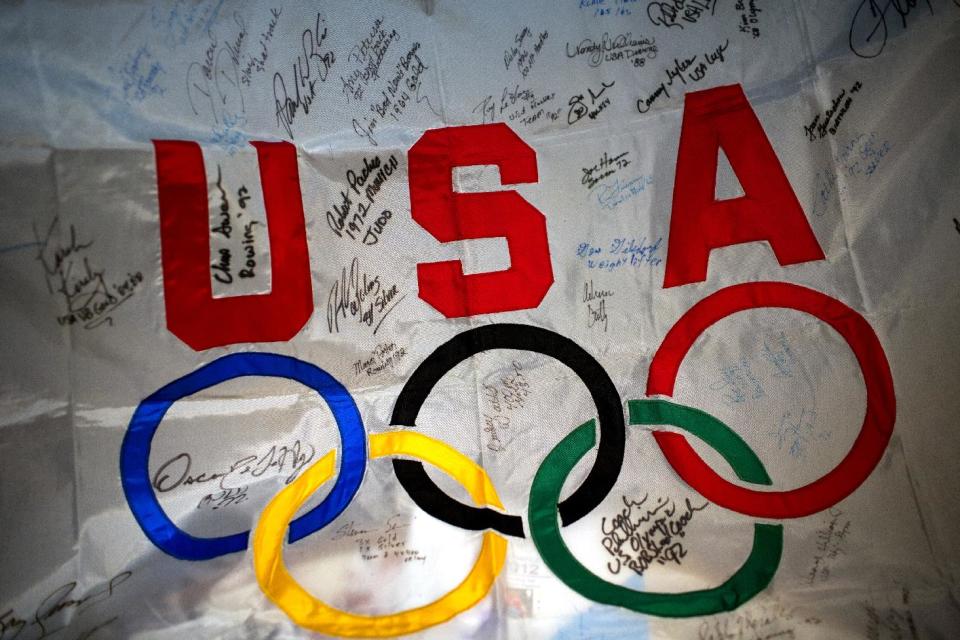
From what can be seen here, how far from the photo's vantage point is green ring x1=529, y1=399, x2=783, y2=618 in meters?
1.03

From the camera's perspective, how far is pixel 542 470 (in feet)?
3.46

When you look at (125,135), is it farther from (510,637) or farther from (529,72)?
(510,637)

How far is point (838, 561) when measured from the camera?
1037mm

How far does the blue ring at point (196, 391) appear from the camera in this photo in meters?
0.99

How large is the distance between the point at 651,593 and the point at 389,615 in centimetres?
43

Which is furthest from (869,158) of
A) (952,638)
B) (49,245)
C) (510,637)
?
(49,245)

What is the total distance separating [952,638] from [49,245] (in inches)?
63.5
